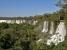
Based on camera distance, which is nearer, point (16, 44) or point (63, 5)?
point (63, 5)

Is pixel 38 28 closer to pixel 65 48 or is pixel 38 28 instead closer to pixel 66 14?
pixel 66 14

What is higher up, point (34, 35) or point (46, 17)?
point (46, 17)

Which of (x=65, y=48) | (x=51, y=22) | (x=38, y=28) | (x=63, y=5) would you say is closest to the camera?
(x=65, y=48)

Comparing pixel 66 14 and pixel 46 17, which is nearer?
pixel 66 14

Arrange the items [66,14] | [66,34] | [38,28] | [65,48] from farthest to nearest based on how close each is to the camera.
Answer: [38,28], [66,34], [66,14], [65,48]

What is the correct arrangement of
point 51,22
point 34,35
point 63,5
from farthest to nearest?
point 51,22 < point 34,35 < point 63,5

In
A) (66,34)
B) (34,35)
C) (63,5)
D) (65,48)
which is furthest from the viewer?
(34,35)

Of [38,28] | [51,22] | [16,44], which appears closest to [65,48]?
[16,44]

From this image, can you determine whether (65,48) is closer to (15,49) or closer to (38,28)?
(15,49)

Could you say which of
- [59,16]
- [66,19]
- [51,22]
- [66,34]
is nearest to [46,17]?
[51,22]
